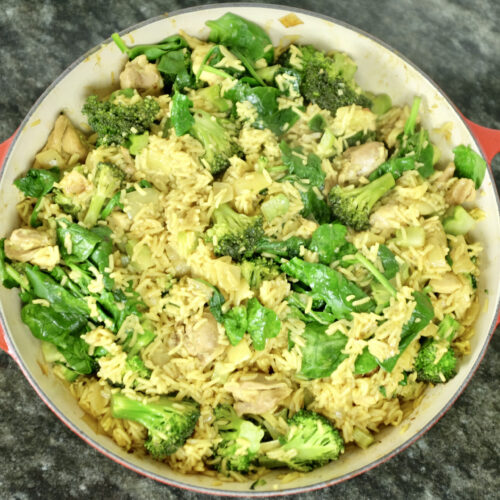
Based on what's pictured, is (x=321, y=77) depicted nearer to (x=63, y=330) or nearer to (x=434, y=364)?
(x=434, y=364)

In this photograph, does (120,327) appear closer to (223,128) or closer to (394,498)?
(223,128)

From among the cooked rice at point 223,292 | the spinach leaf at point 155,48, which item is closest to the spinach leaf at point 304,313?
the cooked rice at point 223,292

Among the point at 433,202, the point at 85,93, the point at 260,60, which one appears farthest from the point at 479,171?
the point at 85,93

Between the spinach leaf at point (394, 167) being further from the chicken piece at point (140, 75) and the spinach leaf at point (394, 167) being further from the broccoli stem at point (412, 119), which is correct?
the chicken piece at point (140, 75)

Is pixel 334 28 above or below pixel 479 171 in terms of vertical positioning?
above

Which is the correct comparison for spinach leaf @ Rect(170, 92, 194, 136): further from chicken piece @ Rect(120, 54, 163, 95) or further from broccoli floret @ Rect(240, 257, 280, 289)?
broccoli floret @ Rect(240, 257, 280, 289)
